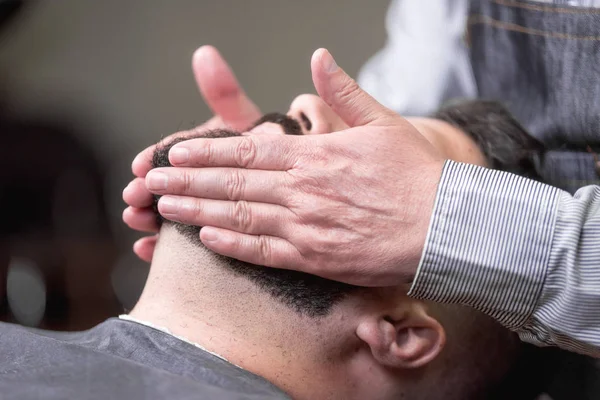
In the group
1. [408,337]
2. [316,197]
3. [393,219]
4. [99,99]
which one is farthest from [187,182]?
[99,99]

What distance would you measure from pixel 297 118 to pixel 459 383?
0.54m

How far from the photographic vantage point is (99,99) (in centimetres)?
291

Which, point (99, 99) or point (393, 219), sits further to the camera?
point (99, 99)

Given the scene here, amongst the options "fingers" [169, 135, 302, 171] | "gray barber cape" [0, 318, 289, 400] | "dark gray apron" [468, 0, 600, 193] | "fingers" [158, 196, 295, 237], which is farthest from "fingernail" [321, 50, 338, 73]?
"dark gray apron" [468, 0, 600, 193]

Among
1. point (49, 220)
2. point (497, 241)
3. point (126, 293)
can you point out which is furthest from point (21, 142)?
point (497, 241)

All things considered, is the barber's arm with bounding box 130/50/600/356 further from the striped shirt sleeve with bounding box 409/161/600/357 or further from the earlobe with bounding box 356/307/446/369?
the earlobe with bounding box 356/307/446/369

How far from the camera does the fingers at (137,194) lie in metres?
1.18

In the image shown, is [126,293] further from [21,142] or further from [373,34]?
[373,34]

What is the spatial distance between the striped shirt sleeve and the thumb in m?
0.14

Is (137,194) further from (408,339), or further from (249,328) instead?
(408,339)

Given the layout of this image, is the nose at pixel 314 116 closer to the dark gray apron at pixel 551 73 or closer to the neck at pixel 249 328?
the neck at pixel 249 328

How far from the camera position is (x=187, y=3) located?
9.13ft

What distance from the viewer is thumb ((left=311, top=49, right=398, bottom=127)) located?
3.34ft

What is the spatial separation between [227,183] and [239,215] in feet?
0.16
